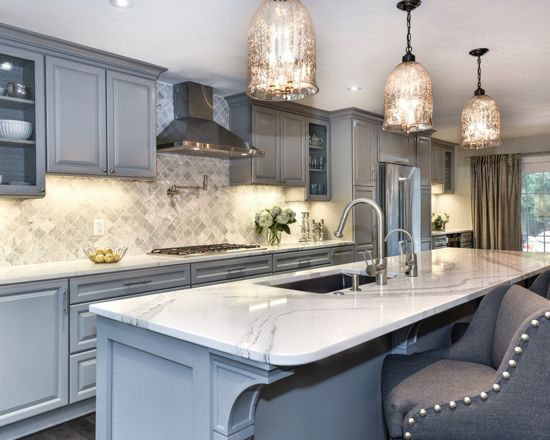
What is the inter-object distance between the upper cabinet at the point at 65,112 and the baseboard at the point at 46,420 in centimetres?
133

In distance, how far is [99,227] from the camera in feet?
11.5

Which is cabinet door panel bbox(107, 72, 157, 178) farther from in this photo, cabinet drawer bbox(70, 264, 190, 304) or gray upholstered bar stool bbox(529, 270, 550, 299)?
gray upholstered bar stool bbox(529, 270, 550, 299)

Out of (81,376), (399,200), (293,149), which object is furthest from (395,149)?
(81,376)

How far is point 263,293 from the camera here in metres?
1.91

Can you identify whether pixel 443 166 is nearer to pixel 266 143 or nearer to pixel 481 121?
pixel 266 143

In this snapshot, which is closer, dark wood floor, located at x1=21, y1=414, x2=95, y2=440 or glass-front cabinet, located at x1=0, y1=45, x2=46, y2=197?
dark wood floor, located at x1=21, y1=414, x2=95, y2=440

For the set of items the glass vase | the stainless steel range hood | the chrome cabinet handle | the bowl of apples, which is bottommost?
the chrome cabinet handle

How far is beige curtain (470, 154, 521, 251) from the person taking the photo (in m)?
7.05

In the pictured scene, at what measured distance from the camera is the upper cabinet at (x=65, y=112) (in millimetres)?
2863

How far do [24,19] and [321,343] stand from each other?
8.44 ft

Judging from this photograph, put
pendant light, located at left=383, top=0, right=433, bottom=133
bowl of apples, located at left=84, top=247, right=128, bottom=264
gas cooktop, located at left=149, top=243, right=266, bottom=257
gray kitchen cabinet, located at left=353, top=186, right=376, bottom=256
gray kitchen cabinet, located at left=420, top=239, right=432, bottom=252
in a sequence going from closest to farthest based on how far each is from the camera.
→ pendant light, located at left=383, top=0, right=433, bottom=133 → bowl of apples, located at left=84, top=247, right=128, bottom=264 → gas cooktop, located at left=149, top=243, right=266, bottom=257 → gray kitchen cabinet, located at left=353, top=186, right=376, bottom=256 → gray kitchen cabinet, located at left=420, top=239, right=432, bottom=252

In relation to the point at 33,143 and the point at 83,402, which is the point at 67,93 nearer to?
the point at 33,143

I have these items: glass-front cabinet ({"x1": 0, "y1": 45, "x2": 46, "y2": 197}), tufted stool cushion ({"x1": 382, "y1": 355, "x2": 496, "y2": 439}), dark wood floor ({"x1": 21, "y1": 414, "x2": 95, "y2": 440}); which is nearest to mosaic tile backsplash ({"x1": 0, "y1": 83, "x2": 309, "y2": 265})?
glass-front cabinet ({"x1": 0, "y1": 45, "x2": 46, "y2": 197})

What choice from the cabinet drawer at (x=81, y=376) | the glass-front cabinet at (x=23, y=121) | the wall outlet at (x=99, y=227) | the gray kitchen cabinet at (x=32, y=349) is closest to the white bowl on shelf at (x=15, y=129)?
the glass-front cabinet at (x=23, y=121)
